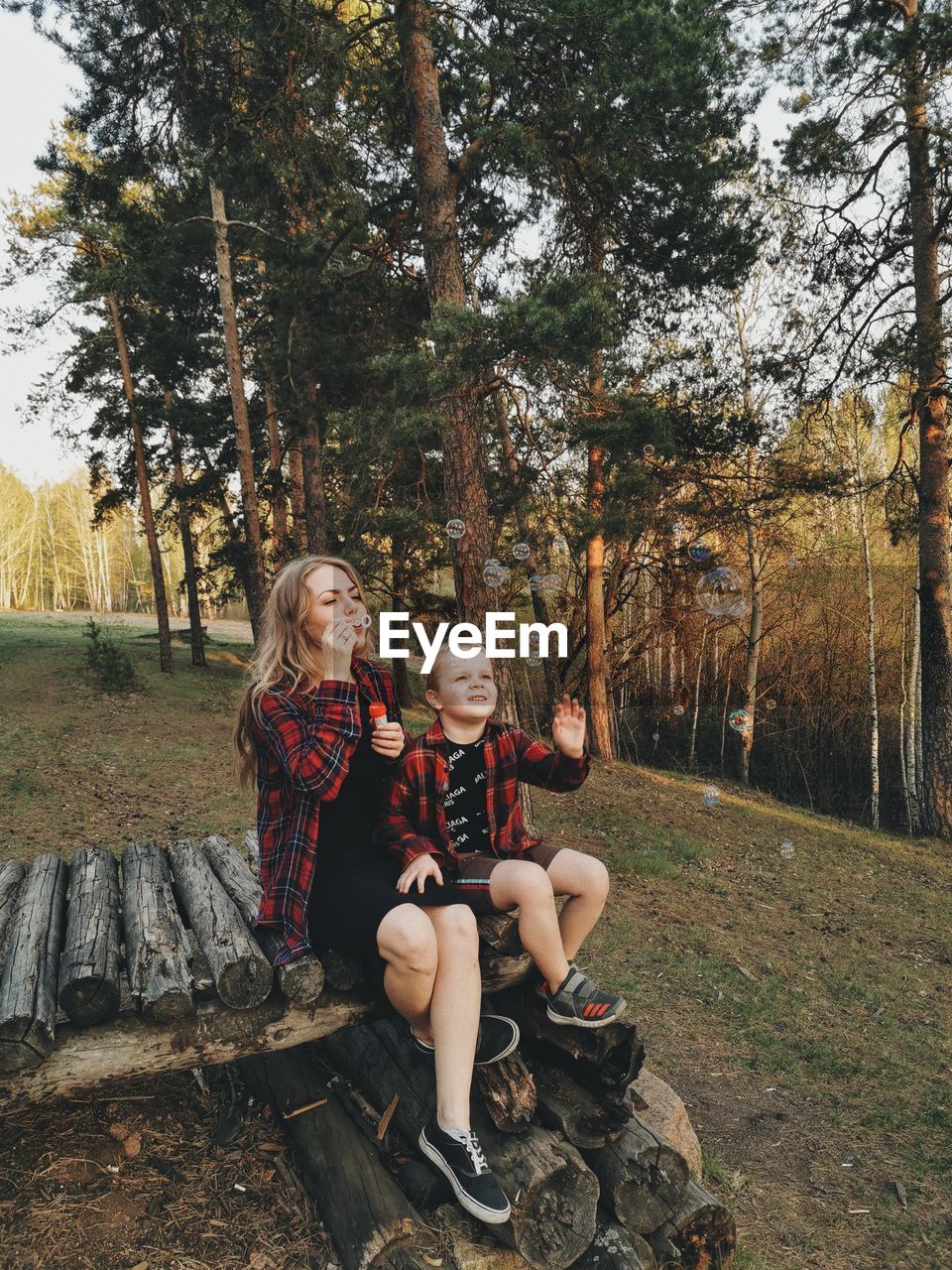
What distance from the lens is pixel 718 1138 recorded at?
3660 millimetres

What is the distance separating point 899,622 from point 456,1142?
14.7m

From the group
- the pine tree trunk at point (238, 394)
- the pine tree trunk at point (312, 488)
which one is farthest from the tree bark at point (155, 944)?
the pine tree trunk at point (238, 394)

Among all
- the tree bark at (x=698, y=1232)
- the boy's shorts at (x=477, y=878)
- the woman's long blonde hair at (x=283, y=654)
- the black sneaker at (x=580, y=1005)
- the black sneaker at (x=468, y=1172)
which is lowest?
the tree bark at (x=698, y=1232)

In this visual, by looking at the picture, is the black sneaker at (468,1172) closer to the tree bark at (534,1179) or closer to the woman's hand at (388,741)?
the tree bark at (534,1179)


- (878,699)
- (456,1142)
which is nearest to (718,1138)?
(456,1142)

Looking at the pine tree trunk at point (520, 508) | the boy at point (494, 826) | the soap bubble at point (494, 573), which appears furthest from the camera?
the pine tree trunk at point (520, 508)

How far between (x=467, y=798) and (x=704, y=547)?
6.90m

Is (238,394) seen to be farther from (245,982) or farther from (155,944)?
(245,982)

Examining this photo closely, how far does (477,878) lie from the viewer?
279 cm

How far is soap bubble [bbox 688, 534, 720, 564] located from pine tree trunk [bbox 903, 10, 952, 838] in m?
2.92

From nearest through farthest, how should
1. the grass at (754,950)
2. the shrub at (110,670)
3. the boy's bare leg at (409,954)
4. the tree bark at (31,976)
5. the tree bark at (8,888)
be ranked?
1. the tree bark at (31,976)
2. the boy's bare leg at (409,954)
3. the tree bark at (8,888)
4. the grass at (754,950)
5. the shrub at (110,670)

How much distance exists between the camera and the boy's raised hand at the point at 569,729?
2904 millimetres

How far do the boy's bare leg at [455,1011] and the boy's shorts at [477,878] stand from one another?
0.75 feet

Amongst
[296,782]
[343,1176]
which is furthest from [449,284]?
[343,1176]
